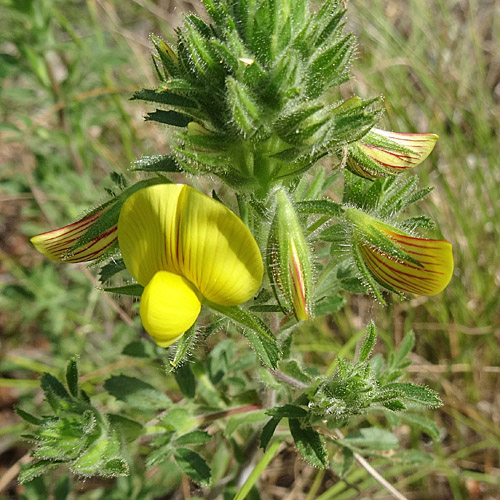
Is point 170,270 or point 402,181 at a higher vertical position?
point 170,270

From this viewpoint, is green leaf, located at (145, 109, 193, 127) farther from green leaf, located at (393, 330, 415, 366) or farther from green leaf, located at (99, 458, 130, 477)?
green leaf, located at (393, 330, 415, 366)

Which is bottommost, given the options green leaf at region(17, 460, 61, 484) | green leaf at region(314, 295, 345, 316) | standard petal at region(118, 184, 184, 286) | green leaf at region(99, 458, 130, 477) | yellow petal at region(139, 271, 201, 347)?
green leaf at region(99, 458, 130, 477)

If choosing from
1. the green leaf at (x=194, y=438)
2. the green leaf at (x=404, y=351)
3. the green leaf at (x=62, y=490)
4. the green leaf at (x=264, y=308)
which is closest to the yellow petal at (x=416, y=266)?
the green leaf at (x=264, y=308)

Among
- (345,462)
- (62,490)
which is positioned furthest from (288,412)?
(62,490)

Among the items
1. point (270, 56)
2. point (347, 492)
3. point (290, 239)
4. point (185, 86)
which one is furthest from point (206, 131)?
point (347, 492)

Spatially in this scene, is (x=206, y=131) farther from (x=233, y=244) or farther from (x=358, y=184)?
(x=358, y=184)

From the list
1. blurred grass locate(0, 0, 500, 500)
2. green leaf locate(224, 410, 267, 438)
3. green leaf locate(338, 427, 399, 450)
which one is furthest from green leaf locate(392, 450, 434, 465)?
green leaf locate(224, 410, 267, 438)

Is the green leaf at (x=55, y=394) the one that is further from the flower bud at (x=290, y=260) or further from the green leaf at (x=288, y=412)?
the flower bud at (x=290, y=260)

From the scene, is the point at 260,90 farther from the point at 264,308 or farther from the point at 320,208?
the point at 264,308
